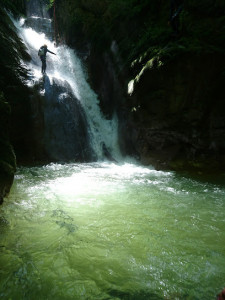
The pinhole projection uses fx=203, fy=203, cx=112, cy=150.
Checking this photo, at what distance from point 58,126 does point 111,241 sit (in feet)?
29.7

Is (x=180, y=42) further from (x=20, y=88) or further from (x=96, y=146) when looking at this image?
(x=20, y=88)

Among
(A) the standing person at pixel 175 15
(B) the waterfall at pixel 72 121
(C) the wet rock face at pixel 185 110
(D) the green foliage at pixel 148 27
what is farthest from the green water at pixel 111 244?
(A) the standing person at pixel 175 15

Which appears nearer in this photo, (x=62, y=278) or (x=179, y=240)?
(x=62, y=278)

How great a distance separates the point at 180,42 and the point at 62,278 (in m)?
9.55

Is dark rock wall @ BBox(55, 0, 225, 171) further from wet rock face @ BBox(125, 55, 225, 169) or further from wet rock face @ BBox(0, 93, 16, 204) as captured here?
wet rock face @ BBox(0, 93, 16, 204)

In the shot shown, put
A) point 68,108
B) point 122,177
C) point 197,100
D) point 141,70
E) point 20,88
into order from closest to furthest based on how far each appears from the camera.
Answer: point 122,177 < point 197,100 < point 141,70 < point 20,88 < point 68,108

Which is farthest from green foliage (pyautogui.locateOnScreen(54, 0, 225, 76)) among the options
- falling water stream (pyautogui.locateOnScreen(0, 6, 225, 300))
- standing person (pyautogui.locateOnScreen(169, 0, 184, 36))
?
falling water stream (pyautogui.locateOnScreen(0, 6, 225, 300))

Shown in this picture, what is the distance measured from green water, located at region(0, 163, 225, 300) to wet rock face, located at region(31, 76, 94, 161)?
4880 millimetres

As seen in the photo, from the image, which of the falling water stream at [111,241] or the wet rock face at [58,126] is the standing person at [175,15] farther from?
the falling water stream at [111,241]

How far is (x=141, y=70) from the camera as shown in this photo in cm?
969

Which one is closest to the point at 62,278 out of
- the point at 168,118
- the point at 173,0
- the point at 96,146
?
the point at 168,118

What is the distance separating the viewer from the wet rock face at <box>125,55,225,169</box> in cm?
Answer: 830

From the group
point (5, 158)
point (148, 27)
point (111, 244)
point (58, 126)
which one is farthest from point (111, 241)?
point (148, 27)

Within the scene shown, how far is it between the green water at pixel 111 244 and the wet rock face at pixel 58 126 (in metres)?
4.88
